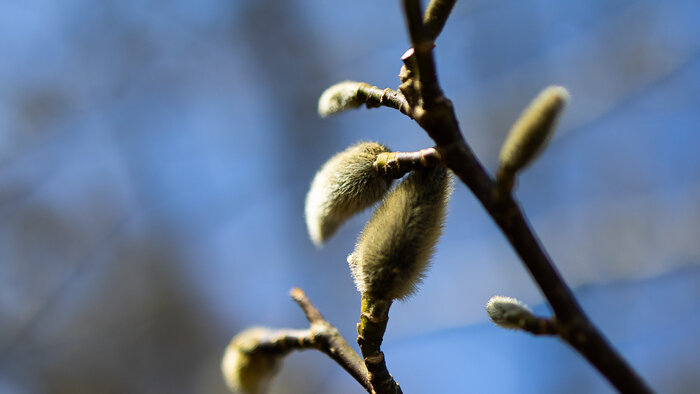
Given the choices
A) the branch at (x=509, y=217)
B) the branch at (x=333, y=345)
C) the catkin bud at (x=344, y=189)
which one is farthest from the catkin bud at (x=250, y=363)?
the branch at (x=509, y=217)

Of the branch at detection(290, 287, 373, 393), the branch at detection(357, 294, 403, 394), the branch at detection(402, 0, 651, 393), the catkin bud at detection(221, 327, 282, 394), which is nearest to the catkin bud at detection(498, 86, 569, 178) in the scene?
the branch at detection(402, 0, 651, 393)

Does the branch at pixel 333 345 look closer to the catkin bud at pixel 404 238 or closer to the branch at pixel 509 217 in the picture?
the catkin bud at pixel 404 238

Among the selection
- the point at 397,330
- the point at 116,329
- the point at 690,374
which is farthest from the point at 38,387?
the point at 690,374

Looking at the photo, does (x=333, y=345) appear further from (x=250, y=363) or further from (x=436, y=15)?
(x=436, y=15)

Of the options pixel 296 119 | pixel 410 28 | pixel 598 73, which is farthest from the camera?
pixel 296 119

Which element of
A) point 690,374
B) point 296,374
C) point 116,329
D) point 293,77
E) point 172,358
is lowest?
point 690,374

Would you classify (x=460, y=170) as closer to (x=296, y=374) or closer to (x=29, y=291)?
(x=296, y=374)

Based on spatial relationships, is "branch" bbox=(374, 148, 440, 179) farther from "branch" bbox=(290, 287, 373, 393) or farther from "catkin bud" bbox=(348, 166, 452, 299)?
"branch" bbox=(290, 287, 373, 393)

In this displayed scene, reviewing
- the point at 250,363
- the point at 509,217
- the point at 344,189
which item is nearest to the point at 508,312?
the point at 509,217
